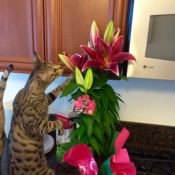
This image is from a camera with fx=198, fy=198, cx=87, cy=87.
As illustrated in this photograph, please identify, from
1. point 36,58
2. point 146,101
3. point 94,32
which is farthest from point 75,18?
point 146,101

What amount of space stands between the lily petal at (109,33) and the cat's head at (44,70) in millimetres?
218

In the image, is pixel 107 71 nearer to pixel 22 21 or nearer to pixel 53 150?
pixel 22 21

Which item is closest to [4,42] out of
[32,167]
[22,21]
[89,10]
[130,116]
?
[22,21]

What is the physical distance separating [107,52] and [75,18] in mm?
181

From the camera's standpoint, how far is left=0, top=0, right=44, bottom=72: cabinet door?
75cm

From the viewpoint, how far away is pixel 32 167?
82 centimetres

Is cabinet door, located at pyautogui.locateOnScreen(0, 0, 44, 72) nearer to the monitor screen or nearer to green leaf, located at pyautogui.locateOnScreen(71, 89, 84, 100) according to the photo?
green leaf, located at pyautogui.locateOnScreen(71, 89, 84, 100)

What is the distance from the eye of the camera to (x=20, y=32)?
782 millimetres

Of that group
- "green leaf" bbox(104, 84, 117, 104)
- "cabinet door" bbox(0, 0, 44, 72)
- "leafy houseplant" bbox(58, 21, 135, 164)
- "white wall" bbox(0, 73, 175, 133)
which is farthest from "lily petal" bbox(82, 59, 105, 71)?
"white wall" bbox(0, 73, 175, 133)

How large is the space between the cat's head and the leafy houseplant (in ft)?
0.18

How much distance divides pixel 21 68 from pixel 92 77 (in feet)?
1.08

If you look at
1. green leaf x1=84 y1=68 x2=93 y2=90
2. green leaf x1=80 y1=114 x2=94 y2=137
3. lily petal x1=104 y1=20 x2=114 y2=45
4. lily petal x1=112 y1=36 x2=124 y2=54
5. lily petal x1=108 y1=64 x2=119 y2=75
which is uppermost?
lily petal x1=104 y1=20 x2=114 y2=45

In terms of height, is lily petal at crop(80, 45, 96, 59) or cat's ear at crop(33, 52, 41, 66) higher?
lily petal at crop(80, 45, 96, 59)

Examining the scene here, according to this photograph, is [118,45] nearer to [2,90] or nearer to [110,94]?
[110,94]
